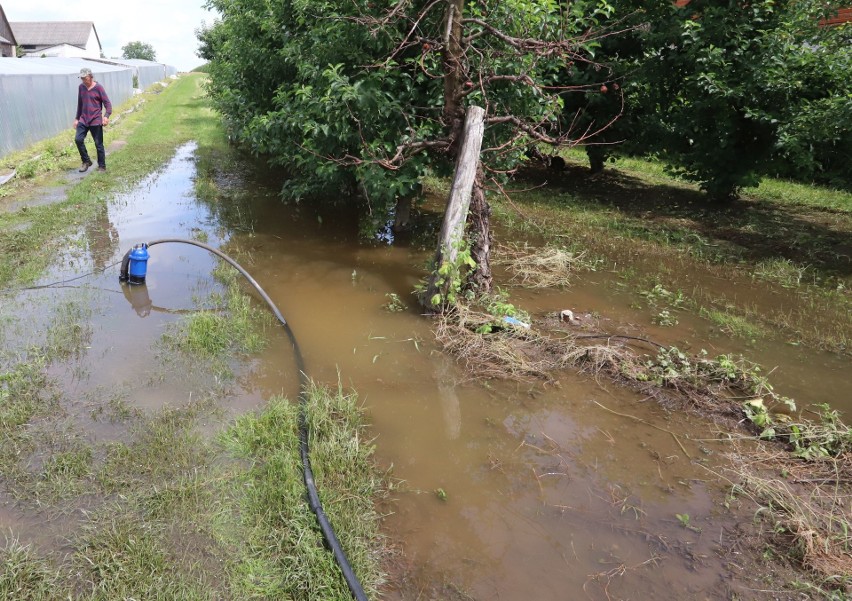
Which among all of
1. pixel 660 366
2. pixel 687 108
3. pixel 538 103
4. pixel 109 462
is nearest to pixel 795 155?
pixel 687 108

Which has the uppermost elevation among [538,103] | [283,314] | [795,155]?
[538,103]

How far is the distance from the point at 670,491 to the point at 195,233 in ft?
23.1

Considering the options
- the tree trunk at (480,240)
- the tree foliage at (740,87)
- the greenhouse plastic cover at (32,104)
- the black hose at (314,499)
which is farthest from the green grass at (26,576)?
the greenhouse plastic cover at (32,104)

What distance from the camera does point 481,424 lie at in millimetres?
4180

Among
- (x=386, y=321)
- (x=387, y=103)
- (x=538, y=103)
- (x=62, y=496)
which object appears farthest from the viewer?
(x=538, y=103)

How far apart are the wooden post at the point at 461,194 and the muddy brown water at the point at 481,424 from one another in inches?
28.2

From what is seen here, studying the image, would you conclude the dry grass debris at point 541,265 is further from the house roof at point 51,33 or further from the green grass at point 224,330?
the house roof at point 51,33

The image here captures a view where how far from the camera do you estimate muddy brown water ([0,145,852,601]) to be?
299 cm

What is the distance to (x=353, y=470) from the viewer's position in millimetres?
3580

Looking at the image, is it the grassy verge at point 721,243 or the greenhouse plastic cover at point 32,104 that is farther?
the greenhouse plastic cover at point 32,104

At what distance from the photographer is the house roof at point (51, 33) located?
60656mm

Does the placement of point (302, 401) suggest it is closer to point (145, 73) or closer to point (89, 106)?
point (89, 106)

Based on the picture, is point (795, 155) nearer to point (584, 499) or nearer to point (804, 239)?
point (804, 239)

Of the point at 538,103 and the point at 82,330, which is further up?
the point at 538,103
